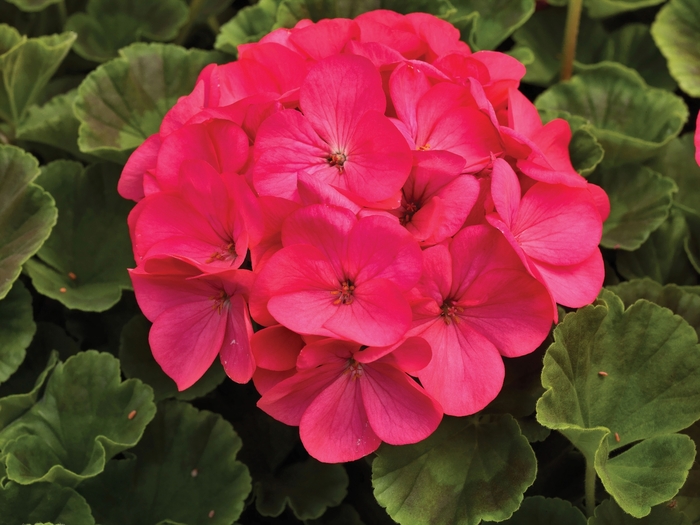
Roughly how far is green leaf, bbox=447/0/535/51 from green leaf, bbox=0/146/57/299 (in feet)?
2.66

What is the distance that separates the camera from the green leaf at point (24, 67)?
131 centimetres

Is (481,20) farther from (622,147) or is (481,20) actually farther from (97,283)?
(97,283)

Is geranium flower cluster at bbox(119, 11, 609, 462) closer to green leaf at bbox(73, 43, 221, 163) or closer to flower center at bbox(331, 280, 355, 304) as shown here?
flower center at bbox(331, 280, 355, 304)

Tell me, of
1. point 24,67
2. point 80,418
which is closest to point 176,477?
point 80,418

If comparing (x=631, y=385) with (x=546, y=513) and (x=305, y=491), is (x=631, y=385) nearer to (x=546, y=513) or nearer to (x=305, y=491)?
(x=546, y=513)

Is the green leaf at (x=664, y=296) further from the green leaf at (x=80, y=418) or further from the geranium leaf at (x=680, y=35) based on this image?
the green leaf at (x=80, y=418)

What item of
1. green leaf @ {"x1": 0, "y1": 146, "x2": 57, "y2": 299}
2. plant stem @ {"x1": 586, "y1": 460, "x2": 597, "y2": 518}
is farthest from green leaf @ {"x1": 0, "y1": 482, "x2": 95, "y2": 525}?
plant stem @ {"x1": 586, "y1": 460, "x2": 597, "y2": 518}

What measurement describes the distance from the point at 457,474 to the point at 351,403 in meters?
0.20

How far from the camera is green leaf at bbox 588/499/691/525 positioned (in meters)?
0.97

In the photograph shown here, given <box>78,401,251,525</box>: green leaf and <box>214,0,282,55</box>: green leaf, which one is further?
<box>214,0,282,55</box>: green leaf

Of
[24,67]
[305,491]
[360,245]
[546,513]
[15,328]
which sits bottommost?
[305,491]

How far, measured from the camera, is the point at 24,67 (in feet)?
4.42

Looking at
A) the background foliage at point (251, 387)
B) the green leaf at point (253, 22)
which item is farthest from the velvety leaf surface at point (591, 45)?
the green leaf at point (253, 22)

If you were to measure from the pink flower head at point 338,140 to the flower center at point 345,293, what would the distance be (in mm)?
99
